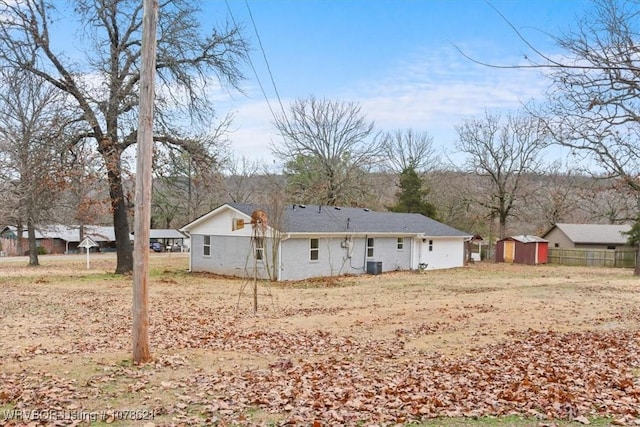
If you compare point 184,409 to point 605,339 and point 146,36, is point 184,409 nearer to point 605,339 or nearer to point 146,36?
point 146,36

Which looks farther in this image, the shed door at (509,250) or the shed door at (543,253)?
the shed door at (509,250)

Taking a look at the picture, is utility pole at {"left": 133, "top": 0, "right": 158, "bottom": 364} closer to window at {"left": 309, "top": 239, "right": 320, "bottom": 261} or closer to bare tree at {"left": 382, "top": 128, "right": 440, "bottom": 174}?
window at {"left": 309, "top": 239, "right": 320, "bottom": 261}

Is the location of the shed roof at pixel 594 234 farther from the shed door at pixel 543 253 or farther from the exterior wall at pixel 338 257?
the exterior wall at pixel 338 257

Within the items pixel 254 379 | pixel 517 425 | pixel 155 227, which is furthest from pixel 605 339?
pixel 155 227

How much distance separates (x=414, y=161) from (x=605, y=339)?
40423 mm

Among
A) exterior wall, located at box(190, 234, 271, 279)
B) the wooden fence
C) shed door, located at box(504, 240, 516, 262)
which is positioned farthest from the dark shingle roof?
the wooden fence

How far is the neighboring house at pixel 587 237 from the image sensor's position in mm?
40428

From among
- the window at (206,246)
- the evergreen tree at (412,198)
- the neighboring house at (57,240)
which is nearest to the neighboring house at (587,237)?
the evergreen tree at (412,198)

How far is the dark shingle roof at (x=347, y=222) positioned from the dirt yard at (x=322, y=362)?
8203mm

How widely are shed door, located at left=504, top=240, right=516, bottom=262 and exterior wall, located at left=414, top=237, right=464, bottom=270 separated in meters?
8.50

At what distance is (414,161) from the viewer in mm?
48969

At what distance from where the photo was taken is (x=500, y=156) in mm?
42438

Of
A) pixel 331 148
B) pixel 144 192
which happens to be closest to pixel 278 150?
pixel 331 148

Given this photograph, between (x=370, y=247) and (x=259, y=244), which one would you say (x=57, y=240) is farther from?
(x=259, y=244)
